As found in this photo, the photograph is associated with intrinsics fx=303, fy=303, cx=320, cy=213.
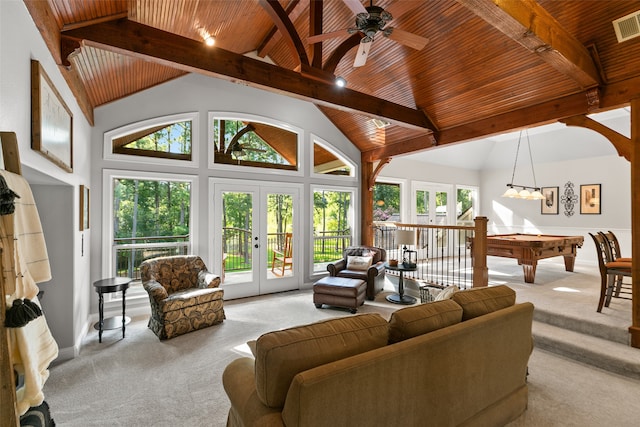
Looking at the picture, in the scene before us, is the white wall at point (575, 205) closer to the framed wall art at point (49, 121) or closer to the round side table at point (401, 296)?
the round side table at point (401, 296)

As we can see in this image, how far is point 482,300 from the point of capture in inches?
81.7

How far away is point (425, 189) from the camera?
8461mm

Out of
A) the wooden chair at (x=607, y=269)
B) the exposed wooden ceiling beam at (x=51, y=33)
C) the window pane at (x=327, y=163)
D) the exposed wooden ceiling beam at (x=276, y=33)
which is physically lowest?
the wooden chair at (x=607, y=269)

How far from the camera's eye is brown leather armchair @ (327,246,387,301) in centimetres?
516

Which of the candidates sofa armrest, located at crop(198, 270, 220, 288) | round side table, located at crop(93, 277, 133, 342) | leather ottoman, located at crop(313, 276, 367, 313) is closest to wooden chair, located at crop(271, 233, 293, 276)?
leather ottoman, located at crop(313, 276, 367, 313)

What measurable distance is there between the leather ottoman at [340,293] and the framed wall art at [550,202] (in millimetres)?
6245

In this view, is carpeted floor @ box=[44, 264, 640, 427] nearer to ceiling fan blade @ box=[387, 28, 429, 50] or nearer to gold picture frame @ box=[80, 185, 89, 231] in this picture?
gold picture frame @ box=[80, 185, 89, 231]

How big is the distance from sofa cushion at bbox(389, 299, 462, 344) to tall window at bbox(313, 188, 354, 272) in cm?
443

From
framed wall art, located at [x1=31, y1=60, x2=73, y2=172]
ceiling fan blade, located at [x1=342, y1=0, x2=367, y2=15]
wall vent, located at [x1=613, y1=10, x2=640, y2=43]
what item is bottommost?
framed wall art, located at [x1=31, y1=60, x2=73, y2=172]

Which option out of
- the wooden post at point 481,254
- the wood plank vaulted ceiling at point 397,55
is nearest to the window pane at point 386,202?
the wood plank vaulted ceiling at point 397,55

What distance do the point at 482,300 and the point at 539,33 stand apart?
87.9 inches

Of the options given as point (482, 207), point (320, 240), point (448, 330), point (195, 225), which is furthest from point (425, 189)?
point (448, 330)

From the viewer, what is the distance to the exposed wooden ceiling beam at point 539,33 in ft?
7.13

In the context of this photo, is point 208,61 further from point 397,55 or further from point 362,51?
point 397,55
